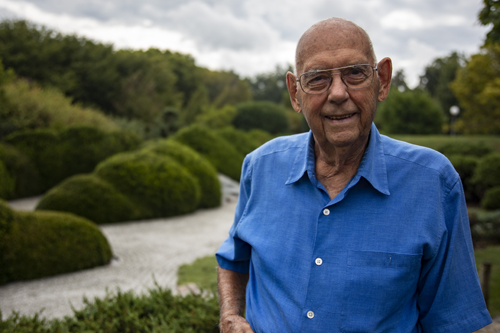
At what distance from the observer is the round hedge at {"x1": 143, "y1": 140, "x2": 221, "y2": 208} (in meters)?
12.3

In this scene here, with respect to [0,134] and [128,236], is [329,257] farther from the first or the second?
[0,134]

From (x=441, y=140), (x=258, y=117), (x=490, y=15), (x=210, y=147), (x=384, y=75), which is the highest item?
(x=490, y=15)

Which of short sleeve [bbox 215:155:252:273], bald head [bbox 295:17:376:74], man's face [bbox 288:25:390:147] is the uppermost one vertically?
bald head [bbox 295:17:376:74]

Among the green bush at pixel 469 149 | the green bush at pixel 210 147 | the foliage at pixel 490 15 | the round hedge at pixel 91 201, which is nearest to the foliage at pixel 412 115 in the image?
the green bush at pixel 469 149

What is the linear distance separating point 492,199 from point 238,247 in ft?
37.3

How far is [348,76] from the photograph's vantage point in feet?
4.68

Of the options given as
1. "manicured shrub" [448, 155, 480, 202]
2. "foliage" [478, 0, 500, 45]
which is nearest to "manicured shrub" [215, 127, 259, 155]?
"manicured shrub" [448, 155, 480, 202]

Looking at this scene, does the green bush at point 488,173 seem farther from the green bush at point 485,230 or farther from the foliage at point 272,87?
the foliage at point 272,87

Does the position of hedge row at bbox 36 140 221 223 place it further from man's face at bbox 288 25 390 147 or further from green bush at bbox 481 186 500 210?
man's face at bbox 288 25 390 147

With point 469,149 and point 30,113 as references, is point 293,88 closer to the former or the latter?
point 30,113

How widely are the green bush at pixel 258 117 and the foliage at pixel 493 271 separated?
2413 centimetres

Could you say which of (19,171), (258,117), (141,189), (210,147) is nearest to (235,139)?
(210,147)

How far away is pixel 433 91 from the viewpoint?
4928cm

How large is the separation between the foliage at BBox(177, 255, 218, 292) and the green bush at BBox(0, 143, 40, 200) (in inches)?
257
